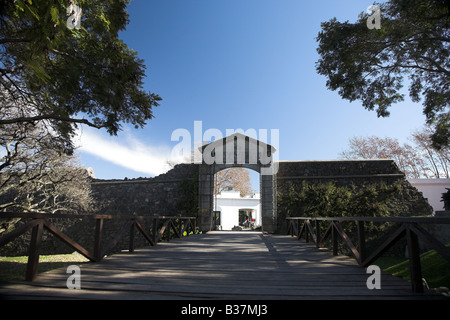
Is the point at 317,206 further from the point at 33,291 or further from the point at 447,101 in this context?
the point at 33,291

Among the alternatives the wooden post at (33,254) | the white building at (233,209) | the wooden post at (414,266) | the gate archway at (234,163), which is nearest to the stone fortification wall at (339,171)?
the gate archway at (234,163)

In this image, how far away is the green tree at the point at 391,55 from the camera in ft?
21.5

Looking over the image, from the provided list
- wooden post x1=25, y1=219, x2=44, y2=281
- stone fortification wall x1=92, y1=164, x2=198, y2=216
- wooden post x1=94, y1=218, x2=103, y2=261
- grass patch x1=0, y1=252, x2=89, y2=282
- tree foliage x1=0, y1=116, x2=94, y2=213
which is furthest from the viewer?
stone fortification wall x1=92, y1=164, x2=198, y2=216

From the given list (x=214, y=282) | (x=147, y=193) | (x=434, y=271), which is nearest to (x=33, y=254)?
(x=214, y=282)

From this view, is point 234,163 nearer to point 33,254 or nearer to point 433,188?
point 33,254

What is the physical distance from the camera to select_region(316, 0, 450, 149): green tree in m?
6.55

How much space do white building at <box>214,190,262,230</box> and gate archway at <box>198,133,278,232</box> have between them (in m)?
9.66

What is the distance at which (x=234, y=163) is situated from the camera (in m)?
11.3

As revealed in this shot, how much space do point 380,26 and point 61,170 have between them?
42.1 ft

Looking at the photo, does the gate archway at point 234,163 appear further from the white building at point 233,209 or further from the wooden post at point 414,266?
the white building at point 233,209

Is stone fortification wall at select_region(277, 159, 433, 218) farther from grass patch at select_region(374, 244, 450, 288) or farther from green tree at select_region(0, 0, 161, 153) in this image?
green tree at select_region(0, 0, 161, 153)

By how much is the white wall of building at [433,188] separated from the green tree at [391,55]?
1394 cm

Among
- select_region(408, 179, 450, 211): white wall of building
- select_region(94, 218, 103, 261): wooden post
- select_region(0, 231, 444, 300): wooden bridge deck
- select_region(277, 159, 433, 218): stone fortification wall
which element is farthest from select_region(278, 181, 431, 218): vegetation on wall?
select_region(408, 179, 450, 211): white wall of building
